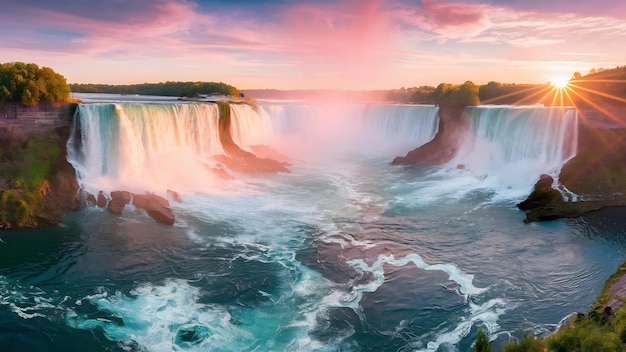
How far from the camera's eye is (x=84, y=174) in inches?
985

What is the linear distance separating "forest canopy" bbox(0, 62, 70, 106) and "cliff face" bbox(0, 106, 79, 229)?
1.27 m

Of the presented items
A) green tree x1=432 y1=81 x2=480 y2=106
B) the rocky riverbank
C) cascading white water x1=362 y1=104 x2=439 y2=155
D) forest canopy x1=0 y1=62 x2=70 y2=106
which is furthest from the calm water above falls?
cascading white water x1=362 y1=104 x2=439 y2=155

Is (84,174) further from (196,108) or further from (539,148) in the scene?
(539,148)

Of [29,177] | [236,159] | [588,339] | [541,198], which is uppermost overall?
[29,177]

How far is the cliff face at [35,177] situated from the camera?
21.0 meters

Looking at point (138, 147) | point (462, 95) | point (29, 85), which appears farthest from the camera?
point (462, 95)

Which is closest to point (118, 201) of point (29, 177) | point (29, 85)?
point (29, 177)

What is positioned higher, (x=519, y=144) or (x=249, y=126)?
(x=249, y=126)

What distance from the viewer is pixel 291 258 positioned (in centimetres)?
1850

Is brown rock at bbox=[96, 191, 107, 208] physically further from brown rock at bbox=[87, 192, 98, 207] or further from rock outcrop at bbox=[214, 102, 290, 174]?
rock outcrop at bbox=[214, 102, 290, 174]

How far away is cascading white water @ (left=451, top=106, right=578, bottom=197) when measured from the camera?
30969mm

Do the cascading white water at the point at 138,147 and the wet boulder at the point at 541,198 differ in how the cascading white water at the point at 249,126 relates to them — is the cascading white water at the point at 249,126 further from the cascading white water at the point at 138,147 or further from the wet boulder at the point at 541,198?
the wet boulder at the point at 541,198

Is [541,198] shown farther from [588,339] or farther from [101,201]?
[101,201]

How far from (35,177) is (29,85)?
522 cm
